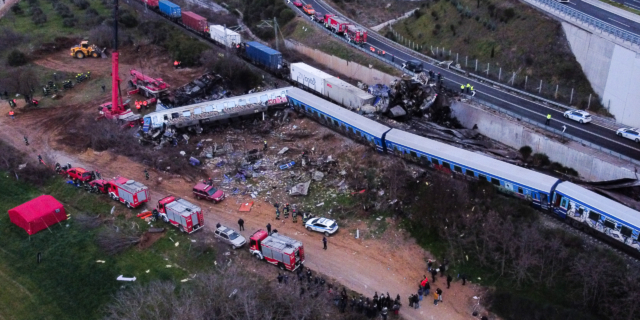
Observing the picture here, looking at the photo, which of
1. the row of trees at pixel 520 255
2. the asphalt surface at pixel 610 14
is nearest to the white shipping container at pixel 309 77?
the row of trees at pixel 520 255

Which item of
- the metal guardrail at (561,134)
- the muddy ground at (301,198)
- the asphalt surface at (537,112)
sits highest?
the metal guardrail at (561,134)

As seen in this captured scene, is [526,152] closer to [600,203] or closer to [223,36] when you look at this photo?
[600,203]

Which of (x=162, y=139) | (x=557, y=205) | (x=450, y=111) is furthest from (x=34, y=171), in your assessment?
(x=557, y=205)

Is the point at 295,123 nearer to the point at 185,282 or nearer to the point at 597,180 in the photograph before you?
the point at 185,282

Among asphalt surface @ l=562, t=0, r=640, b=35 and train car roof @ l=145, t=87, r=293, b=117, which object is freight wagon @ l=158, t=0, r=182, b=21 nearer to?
train car roof @ l=145, t=87, r=293, b=117

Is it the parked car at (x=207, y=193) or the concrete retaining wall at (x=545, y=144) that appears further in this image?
the parked car at (x=207, y=193)

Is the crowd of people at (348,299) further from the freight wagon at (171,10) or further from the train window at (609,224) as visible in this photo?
the freight wagon at (171,10)

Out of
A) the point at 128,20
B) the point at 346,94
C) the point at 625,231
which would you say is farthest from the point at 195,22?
the point at 625,231
